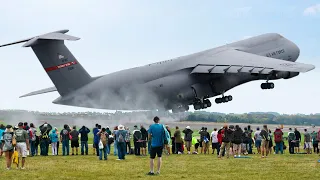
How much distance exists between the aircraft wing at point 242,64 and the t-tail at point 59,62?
10021 millimetres

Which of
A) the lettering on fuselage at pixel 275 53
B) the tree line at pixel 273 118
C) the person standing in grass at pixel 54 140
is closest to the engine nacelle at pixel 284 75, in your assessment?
the lettering on fuselage at pixel 275 53

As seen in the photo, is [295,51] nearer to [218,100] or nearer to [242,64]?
[218,100]

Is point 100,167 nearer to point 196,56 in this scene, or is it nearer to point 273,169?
point 273,169

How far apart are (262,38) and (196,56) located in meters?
7.24

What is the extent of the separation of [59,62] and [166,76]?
9108 mm

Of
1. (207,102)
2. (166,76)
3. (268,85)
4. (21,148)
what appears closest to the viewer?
(21,148)

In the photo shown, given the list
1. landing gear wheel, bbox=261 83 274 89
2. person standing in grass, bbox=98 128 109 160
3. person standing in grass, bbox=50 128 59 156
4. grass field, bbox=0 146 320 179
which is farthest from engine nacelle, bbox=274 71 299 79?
grass field, bbox=0 146 320 179

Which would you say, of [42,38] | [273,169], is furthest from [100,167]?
[42,38]

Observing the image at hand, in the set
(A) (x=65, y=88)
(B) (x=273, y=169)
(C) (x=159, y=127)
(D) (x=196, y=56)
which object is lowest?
(B) (x=273, y=169)

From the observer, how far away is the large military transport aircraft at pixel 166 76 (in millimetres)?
44938

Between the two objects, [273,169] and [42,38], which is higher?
[42,38]

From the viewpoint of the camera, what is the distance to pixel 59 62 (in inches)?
1772

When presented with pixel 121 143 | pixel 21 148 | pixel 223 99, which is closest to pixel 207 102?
pixel 223 99

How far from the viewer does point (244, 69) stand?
46281 mm
